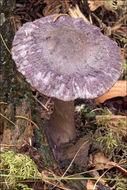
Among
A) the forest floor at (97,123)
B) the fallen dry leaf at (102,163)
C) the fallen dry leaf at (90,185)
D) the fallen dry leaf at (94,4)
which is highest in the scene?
the fallen dry leaf at (94,4)

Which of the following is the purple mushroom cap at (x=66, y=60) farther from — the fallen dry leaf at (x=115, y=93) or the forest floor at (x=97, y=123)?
the fallen dry leaf at (x=115, y=93)

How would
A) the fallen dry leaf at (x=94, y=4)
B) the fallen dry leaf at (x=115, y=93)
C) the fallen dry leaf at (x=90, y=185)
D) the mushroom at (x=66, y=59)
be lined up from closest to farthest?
the mushroom at (x=66, y=59)
the fallen dry leaf at (x=90, y=185)
the fallen dry leaf at (x=115, y=93)
the fallen dry leaf at (x=94, y=4)

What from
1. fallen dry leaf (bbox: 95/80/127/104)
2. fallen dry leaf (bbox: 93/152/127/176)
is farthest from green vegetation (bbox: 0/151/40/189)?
fallen dry leaf (bbox: 95/80/127/104)

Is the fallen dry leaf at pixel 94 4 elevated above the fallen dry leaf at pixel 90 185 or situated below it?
above

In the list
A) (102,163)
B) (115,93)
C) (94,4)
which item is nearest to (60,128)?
(102,163)

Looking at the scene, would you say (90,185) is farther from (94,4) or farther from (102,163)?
(94,4)

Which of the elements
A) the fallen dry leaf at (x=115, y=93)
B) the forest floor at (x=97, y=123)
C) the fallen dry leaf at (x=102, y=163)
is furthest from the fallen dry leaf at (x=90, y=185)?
the fallen dry leaf at (x=115, y=93)

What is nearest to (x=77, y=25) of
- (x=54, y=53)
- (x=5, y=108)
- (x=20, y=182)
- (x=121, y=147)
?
(x=54, y=53)

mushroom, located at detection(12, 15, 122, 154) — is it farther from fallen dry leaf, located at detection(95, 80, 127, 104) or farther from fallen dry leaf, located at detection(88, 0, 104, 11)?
fallen dry leaf, located at detection(88, 0, 104, 11)
